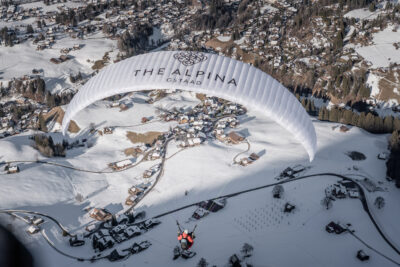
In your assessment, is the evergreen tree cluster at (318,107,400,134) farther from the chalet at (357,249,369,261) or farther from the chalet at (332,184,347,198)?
the chalet at (357,249,369,261)

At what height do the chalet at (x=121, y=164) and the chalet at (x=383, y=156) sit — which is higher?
the chalet at (x=383, y=156)

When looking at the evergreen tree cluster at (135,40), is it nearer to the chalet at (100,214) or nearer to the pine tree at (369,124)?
the pine tree at (369,124)

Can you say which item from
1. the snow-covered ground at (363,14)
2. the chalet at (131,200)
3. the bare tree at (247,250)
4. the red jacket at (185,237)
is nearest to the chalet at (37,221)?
the chalet at (131,200)

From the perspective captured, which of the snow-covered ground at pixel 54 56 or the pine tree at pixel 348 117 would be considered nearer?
the pine tree at pixel 348 117

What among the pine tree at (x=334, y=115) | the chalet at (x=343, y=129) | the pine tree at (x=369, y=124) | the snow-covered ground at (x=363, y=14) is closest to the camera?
the chalet at (x=343, y=129)

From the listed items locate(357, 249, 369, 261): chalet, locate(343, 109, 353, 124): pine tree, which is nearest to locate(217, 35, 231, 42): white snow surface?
locate(343, 109, 353, 124): pine tree

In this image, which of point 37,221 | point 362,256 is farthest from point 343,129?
point 37,221
